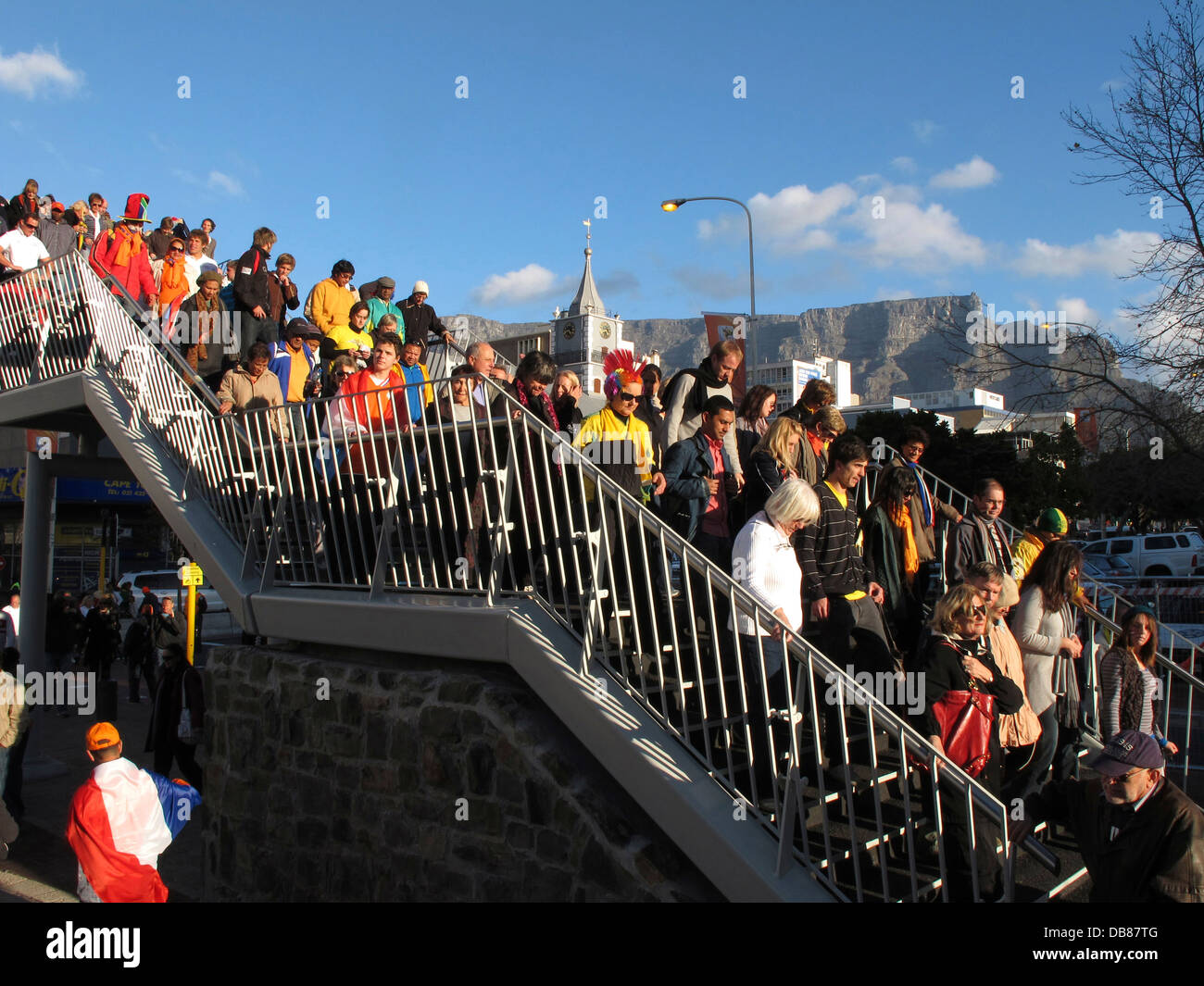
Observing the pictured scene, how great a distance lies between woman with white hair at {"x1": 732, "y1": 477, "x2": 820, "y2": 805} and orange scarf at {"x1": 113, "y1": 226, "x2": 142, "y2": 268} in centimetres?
905

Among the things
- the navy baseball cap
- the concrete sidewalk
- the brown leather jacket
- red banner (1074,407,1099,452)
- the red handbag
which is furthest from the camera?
red banner (1074,407,1099,452)

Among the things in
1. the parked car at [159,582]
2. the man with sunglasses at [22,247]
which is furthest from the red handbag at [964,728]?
the parked car at [159,582]

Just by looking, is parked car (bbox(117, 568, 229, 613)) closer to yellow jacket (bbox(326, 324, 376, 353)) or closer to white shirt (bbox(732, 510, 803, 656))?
yellow jacket (bbox(326, 324, 376, 353))

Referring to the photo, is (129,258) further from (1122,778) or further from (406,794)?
(1122,778)

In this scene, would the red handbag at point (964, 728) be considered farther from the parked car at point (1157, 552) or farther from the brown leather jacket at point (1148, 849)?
the parked car at point (1157, 552)

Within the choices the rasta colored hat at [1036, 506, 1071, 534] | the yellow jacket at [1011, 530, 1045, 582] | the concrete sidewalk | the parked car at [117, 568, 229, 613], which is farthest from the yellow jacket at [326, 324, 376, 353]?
the parked car at [117, 568, 229, 613]

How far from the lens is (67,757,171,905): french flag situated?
558cm

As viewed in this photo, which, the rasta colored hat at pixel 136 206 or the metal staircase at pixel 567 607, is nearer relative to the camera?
the metal staircase at pixel 567 607

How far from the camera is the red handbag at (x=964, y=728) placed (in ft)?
14.0

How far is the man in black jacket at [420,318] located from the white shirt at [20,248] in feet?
13.5

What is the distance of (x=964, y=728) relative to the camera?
14.0 feet
